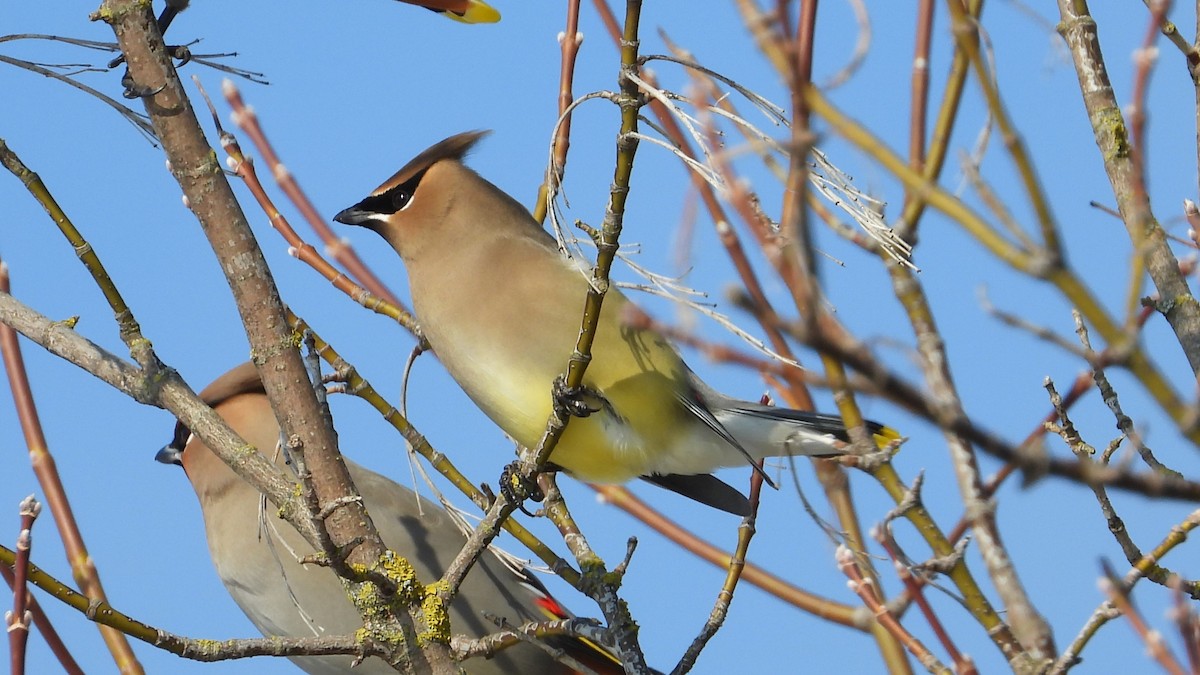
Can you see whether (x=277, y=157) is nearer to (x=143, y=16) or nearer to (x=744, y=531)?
(x=143, y=16)

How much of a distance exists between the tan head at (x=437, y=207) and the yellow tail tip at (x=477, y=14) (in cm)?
82

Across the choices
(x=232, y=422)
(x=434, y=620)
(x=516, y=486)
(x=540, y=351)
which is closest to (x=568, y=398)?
(x=516, y=486)

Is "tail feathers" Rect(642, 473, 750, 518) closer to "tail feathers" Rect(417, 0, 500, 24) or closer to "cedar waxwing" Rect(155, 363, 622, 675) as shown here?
"cedar waxwing" Rect(155, 363, 622, 675)

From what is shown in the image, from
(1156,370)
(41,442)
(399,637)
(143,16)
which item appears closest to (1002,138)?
(1156,370)

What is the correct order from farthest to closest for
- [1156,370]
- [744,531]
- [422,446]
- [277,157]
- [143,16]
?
[277,157] < [422,446] < [744,531] < [143,16] < [1156,370]

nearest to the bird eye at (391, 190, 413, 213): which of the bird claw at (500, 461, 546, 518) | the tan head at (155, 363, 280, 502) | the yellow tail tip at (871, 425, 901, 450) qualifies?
the tan head at (155, 363, 280, 502)

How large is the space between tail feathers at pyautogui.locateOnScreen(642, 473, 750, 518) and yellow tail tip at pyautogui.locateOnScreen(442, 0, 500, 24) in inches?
52.8

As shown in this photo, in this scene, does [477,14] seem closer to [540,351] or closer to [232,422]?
[540,351]

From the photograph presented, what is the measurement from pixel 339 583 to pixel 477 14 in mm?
1499

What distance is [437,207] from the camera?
10.3 ft

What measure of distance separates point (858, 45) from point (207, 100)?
4.98 feet

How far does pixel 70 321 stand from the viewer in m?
2.35

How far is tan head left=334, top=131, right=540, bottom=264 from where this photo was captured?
3072 mm

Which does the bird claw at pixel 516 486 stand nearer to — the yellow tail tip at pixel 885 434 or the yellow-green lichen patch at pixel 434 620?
the yellow-green lichen patch at pixel 434 620
